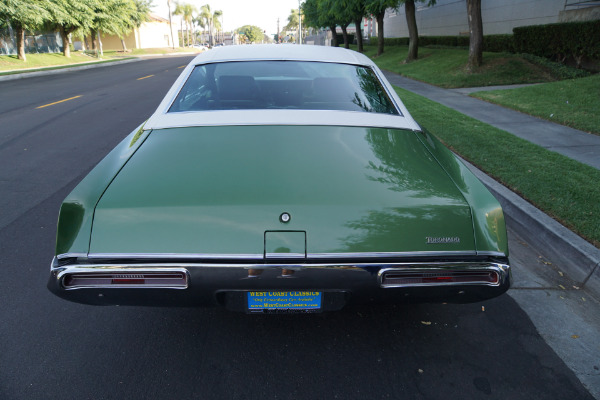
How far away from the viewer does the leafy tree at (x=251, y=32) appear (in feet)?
603

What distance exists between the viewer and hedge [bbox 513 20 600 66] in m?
13.9

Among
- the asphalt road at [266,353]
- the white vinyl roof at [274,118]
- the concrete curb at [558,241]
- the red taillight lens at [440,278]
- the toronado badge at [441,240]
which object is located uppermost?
the white vinyl roof at [274,118]

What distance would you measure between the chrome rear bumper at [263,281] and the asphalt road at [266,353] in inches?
12.5

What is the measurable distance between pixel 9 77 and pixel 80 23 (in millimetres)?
17463

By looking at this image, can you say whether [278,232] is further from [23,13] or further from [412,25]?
[23,13]

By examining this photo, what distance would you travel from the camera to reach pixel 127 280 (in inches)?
81.0

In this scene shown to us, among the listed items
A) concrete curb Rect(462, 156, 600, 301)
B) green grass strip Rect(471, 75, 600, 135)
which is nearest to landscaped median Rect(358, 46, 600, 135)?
green grass strip Rect(471, 75, 600, 135)

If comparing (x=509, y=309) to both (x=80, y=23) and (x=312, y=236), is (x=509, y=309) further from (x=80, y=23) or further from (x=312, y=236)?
(x=80, y=23)

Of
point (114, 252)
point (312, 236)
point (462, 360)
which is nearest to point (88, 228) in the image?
point (114, 252)

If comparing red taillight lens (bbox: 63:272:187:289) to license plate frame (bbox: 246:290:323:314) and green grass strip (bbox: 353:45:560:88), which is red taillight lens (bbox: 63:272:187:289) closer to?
license plate frame (bbox: 246:290:323:314)

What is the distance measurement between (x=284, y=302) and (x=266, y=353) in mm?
541

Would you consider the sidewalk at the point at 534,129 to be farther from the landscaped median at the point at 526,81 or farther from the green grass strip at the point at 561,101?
the landscaped median at the point at 526,81

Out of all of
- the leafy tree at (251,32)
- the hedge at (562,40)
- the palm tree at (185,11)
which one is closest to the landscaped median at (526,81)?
the hedge at (562,40)

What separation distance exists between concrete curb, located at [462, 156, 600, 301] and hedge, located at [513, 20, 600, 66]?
40.5ft
